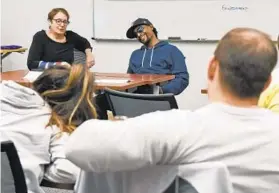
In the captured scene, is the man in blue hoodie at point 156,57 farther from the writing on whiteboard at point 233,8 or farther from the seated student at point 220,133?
the seated student at point 220,133

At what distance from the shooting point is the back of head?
6.05 ft

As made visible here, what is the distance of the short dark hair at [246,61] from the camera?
98cm

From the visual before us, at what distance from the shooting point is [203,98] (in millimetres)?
5219

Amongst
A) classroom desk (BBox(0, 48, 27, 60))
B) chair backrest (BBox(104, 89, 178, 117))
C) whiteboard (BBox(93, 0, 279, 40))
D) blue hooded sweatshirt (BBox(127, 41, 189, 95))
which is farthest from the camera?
classroom desk (BBox(0, 48, 27, 60))

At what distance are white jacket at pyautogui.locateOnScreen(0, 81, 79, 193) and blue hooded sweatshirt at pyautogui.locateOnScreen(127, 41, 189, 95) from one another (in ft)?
7.23

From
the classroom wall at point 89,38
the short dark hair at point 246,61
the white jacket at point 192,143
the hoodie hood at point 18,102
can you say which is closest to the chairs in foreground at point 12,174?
the hoodie hood at point 18,102

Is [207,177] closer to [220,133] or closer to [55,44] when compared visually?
[220,133]

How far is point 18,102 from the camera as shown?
1.75 m

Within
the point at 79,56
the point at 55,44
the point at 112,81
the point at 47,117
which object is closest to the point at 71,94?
the point at 47,117

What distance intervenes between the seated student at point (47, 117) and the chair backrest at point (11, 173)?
0.15 meters

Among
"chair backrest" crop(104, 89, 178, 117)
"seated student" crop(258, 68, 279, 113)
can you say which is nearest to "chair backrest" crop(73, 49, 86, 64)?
"chair backrest" crop(104, 89, 178, 117)

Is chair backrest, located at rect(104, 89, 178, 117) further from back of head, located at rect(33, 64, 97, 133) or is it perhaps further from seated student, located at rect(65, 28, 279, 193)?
seated student, located at rect(65, 28, 279, 193)

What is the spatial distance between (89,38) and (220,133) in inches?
186

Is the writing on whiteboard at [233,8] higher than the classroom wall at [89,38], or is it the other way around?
the writing on whiteboard at [233,8]
